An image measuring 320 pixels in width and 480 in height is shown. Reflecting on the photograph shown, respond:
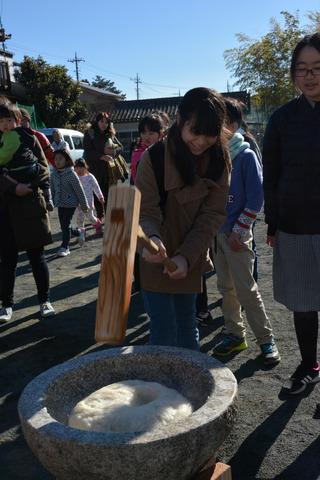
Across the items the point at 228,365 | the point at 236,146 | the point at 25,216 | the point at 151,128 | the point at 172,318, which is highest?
the point at 151,128

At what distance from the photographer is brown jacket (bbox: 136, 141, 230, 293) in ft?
7.98

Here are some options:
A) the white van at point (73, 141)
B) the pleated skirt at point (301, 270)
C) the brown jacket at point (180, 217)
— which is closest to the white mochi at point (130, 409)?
the brown jacket at point (180, 217)

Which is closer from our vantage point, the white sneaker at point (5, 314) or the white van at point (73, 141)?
the white sneaker at point (5, 314)

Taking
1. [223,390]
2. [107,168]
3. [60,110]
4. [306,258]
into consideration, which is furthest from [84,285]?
[60,110]

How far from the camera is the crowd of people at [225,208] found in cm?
241

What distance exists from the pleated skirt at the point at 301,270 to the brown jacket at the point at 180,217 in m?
0.55

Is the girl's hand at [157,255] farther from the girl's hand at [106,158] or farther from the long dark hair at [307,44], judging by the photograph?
the girl's hand at [106,158]

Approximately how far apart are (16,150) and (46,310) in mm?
1450

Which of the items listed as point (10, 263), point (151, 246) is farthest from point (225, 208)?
point (10, 263)

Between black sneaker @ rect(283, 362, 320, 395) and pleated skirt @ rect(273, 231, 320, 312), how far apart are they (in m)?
0.44

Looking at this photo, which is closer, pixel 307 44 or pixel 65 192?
pixel 307 44

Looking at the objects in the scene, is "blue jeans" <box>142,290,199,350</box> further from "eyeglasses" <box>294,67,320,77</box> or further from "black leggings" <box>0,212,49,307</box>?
"black leggings" <box>0,212,49,307</box>

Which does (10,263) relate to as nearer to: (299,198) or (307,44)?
(299,198)

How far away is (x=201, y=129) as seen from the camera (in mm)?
2248
